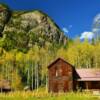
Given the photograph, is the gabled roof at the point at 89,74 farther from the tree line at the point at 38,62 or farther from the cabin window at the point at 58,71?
the tree line at the point at 38,62

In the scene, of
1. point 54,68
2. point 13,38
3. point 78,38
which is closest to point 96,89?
point 54,68

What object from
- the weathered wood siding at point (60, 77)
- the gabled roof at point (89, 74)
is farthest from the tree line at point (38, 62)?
the weathered wood siding at point (60, 77)

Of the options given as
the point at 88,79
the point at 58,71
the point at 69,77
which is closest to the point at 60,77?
the point at 58,71

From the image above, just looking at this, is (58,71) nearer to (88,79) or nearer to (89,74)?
(89,74)

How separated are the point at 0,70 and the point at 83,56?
97.2 feet

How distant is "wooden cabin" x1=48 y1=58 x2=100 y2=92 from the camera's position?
69.2m

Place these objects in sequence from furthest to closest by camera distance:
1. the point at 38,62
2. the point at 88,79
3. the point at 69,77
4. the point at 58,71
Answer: the point at 38,62
the point at 58,71
the point at 69,77
the point at 88,79

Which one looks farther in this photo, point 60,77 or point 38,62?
point 38,62

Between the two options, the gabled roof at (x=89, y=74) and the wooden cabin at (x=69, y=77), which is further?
the wooden cabin at (x=69, y=77)

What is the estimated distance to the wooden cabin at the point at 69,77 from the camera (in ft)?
227

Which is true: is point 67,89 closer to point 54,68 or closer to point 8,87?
point 54,68

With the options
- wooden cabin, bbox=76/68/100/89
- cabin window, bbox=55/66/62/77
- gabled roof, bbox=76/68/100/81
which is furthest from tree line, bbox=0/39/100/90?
cabin window, bbox=55/66/62/77

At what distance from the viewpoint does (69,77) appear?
230 ft

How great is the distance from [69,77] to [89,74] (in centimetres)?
400
